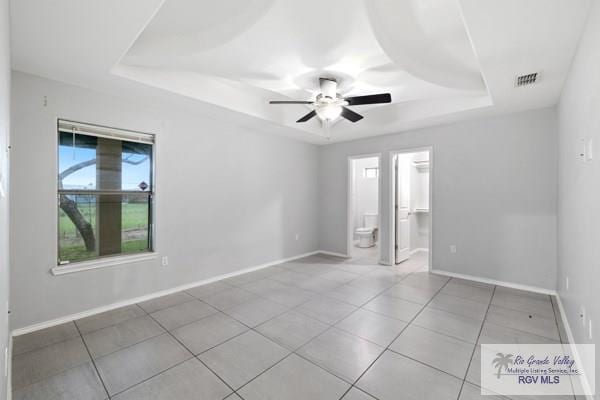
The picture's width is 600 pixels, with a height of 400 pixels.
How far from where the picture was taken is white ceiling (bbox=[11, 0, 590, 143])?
184 cm

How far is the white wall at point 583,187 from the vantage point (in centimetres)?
160

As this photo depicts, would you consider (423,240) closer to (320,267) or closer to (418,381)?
(320,267)

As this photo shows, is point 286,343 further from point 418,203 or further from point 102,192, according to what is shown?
point 418,203

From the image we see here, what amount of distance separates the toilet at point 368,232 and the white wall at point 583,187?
422 centimetres

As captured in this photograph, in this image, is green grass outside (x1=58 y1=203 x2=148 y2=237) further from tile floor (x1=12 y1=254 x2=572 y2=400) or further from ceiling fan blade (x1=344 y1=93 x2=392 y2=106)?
ceiling fan blade (x1=344 y1=93 x2=392 y2=106)

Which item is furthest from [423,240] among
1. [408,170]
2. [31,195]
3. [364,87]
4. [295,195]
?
[31,195]

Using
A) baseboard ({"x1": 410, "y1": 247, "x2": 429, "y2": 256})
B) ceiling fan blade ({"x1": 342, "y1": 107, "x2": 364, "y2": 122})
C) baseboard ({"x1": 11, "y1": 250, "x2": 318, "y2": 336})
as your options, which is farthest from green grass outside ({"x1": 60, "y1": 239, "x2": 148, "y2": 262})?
baseboard ({"x1": 410, "y1": 247, "x2": 429, "y2": 256})

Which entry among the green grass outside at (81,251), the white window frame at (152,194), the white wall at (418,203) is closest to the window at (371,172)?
the white wall at (418,203)

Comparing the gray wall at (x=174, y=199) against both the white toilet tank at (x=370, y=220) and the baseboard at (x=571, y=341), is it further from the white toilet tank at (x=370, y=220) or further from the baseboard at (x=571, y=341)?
the baseboard at (x=571, y=341)

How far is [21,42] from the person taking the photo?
209 centimetres

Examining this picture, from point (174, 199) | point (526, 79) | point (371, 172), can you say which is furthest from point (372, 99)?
point (371, 172)

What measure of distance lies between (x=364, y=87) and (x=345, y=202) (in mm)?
2658

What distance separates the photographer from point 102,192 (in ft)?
10.3

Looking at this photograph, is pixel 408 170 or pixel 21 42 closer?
pixel 21 42
